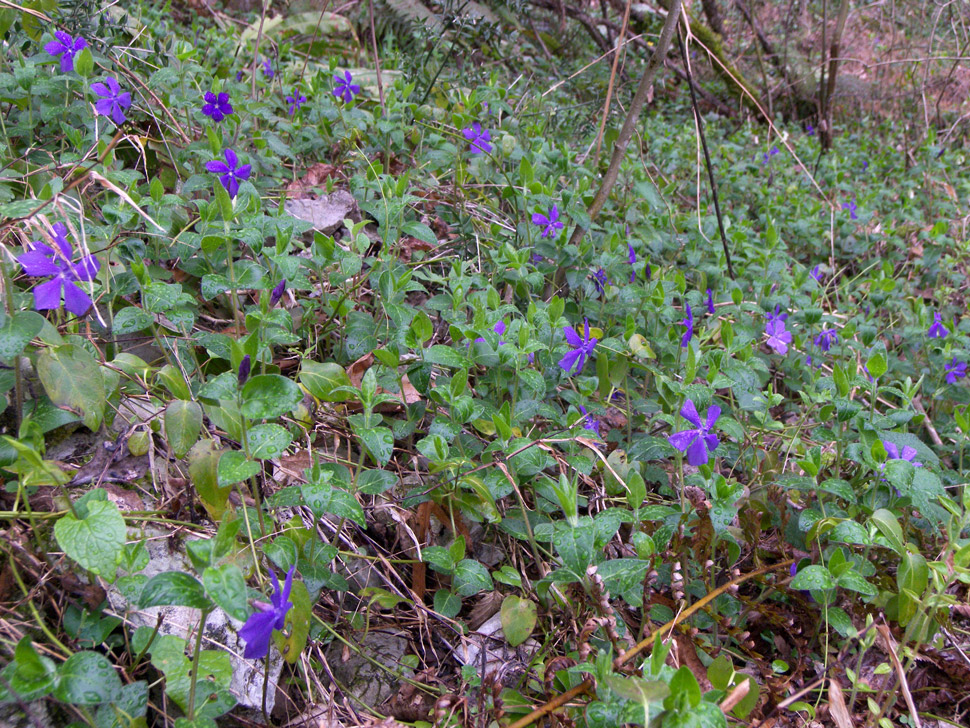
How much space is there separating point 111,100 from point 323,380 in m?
1.39

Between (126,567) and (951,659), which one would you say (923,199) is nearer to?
(951,659)

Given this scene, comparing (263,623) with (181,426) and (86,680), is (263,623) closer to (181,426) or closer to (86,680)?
(86,680)

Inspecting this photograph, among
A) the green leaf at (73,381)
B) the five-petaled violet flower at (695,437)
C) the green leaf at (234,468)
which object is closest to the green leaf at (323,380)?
the green leaf at (234,468)

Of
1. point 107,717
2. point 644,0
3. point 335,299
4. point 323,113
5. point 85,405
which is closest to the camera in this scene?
point 107,717

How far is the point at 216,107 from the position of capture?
8.21ft

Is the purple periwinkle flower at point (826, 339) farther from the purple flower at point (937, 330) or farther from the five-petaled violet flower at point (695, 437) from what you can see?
the five-petaled violet flower at point (695, 437)

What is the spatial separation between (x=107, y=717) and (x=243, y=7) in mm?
6545

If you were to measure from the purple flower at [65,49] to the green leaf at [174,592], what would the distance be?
6.79 ft

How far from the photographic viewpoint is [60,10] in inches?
109

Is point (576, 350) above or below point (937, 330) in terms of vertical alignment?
above

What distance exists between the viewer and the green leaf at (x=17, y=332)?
134 cm

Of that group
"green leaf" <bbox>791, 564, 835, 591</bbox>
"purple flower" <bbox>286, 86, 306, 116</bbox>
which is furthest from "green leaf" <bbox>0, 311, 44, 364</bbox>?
"purple flower" <bbox>286, 86, 306, 116</bbox>

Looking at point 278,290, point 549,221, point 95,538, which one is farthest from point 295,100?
point 95,538

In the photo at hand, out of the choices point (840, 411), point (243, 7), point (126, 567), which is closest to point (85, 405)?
point (126, 567)
